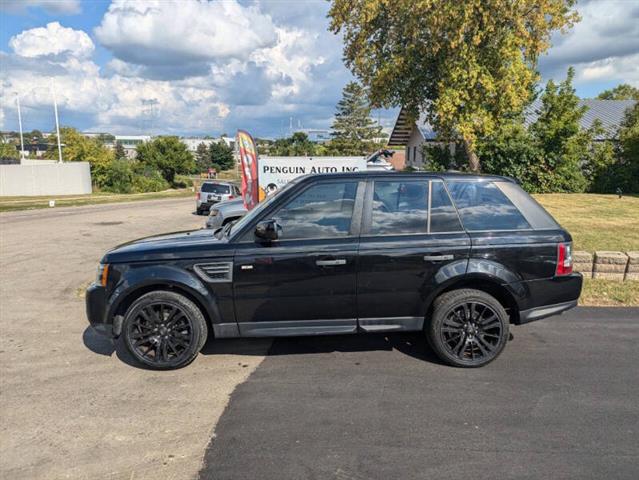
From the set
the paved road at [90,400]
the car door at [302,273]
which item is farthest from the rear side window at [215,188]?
the car door at [302,273]

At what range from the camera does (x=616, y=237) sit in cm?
923

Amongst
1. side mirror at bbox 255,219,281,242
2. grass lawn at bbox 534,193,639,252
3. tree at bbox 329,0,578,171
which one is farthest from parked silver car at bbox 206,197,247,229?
tree at bbox 329,0,578,171

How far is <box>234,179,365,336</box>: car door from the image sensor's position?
4098mm

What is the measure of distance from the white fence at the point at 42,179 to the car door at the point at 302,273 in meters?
38.8

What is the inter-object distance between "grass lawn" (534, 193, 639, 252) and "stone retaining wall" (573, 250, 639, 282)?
4.49 ft

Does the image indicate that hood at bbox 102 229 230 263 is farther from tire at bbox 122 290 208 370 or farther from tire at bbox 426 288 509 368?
tire at bbox 426 288 509 368

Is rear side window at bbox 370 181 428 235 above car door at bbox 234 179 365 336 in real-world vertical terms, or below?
above

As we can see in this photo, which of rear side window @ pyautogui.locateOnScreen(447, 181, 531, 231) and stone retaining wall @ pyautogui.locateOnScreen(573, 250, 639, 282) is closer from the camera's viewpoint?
rear side window @ pyautogui.locateOnScreen(447, 181, 531, 231)

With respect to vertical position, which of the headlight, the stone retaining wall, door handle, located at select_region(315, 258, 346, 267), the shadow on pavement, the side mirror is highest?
the side mirror

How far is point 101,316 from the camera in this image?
4.18 m

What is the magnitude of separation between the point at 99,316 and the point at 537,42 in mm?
17943

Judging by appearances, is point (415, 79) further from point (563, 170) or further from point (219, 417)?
point (219, 417)

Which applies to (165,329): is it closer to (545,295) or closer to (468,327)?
(468,327)

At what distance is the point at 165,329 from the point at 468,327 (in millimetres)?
2794
